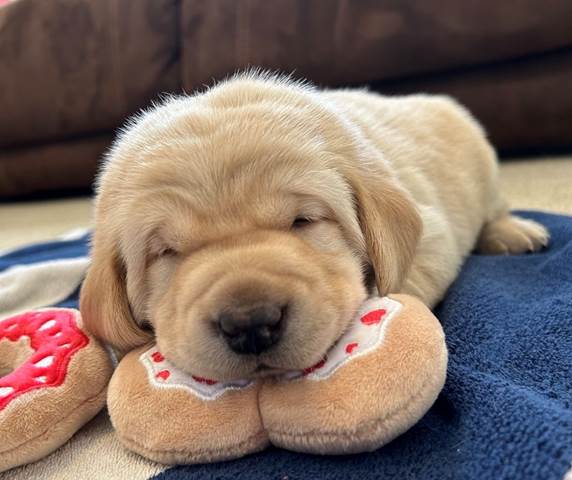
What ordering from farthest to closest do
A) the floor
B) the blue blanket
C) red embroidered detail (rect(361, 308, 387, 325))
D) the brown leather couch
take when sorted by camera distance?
the brown leather couch → the floor → red embroidered detail (rect(361, 308, 387, 325)) → the blue blanket

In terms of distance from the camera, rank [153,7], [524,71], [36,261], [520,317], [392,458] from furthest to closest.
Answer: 1. [153,7]
2. [524,71]
3. [36,261]
4. [520,317]
5. [392,458]

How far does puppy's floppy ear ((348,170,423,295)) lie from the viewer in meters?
1.47

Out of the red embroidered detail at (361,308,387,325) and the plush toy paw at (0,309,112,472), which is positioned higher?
the red embroidered detail at (361,308,387,325)

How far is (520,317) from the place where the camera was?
1493 millimetres

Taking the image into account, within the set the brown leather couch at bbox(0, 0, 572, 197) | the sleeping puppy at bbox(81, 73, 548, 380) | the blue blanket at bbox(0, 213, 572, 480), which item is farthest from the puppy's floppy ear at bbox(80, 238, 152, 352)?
the brown leather couch at bbox(0, 0, 572, 197)

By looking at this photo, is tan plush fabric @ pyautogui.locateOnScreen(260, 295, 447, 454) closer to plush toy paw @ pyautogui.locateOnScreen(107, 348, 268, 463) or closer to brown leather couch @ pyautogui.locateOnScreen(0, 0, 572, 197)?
plush toy paw @ pyautogui.locateOnScreen(107, 348, 268, 463)

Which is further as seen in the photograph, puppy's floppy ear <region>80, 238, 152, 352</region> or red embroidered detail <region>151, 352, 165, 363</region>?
A: puppy's floppy ear <region>80, 238, 152, 352</region>

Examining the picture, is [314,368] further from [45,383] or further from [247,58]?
[247,58]

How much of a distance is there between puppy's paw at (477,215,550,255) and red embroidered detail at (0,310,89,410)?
1.51 metres

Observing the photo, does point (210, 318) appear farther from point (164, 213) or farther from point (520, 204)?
point (520, 204)

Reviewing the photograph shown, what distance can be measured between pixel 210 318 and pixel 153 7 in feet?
12.1

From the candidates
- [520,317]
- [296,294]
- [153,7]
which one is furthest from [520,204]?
→ [153,7]

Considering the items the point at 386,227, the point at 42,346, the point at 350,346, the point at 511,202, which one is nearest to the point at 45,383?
the point at 42,346

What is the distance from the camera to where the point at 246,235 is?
1.27 m
